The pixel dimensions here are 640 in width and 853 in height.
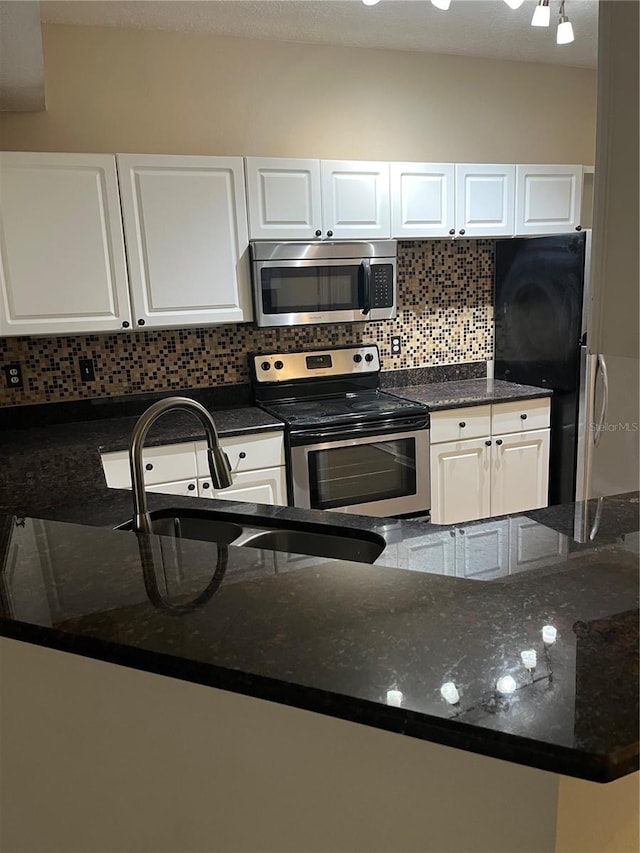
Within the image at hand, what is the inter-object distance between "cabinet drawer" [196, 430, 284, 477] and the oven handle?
0.09 m

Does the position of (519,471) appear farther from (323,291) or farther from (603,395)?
(323,291)

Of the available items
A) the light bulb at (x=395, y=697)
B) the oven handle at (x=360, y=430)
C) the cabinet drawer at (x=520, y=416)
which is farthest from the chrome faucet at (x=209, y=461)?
the cabinet drawer at (x=520, y=416)

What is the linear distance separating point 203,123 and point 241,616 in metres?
2.96

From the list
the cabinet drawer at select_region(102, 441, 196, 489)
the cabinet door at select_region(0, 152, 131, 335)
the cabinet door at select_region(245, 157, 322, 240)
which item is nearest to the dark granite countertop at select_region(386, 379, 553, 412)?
the cabinet door at select_region(245, 157, 322, 240)

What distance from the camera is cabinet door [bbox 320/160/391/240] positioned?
3.19 metres

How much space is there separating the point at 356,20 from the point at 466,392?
194cm

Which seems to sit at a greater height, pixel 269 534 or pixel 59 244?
pixel 59 244

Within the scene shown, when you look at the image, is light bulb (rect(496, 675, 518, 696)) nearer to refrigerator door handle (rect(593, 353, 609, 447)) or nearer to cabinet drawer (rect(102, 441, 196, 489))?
cabinet drawer (rect(102, 441, 196, 489))

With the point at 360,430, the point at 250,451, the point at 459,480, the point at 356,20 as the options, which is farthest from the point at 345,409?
the point at 356,20

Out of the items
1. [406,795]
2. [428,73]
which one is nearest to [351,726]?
[406,795]

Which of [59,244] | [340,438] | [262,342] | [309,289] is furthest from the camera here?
[262,342]

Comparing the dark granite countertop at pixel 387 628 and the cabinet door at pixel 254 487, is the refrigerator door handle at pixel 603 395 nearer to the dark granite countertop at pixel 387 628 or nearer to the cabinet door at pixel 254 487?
the cabinet door at pixel 254 487

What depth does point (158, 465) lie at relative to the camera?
2.89 metres

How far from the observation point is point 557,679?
822mm
